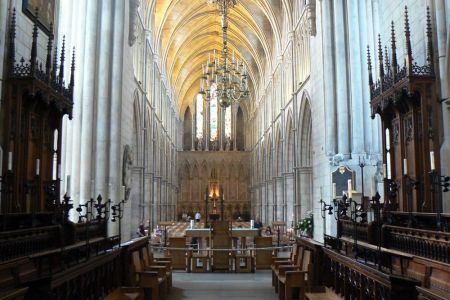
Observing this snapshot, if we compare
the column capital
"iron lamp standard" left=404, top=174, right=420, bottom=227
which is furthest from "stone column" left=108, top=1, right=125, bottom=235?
the column capital

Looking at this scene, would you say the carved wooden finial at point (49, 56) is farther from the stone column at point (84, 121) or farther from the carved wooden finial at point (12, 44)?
the stone column at point (84, 121)

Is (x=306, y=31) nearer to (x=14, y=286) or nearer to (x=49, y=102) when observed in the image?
(x=49, y=102)

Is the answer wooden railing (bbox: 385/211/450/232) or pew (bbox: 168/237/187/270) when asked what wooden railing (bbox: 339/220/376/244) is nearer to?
wooden railing (bbox: 385/211/450/232)

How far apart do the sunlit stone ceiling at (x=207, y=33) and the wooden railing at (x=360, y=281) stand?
22.1m

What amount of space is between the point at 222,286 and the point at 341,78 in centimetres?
935

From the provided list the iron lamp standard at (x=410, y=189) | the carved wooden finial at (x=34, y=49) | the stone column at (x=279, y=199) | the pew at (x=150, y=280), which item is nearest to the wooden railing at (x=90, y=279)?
the pew at (x=150, y=280)

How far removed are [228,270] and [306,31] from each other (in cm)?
1390

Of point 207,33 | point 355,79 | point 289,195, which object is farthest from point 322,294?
point 207,33

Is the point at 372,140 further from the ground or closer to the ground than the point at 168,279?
further from the ground

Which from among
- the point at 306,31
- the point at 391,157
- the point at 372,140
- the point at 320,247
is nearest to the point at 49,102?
the point at 320,247

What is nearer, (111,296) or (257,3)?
(111,296)

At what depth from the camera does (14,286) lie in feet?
18.4

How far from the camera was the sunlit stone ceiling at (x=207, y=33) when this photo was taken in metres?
32.5

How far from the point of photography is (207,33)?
4369 centimetres
